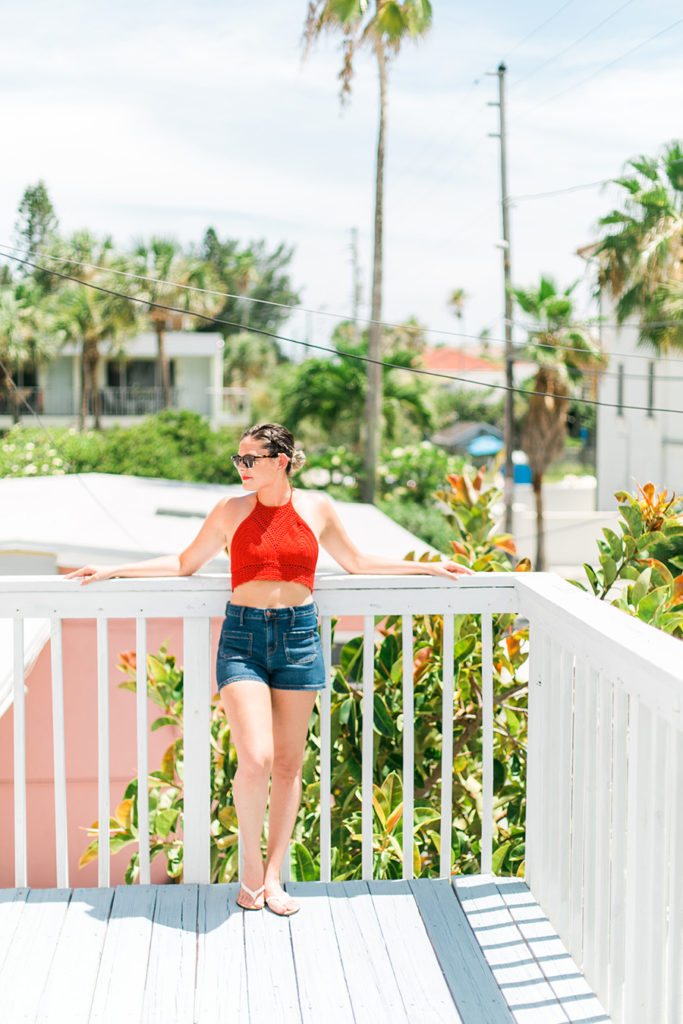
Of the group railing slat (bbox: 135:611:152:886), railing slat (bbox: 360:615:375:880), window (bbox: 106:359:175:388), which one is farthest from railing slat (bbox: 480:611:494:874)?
window (bbox: 106:359:175:388)

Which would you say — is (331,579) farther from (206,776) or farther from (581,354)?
(581,354)

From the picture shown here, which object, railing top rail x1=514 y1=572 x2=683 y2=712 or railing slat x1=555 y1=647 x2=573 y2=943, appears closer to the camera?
railing top rail x1=514 y1=572 x2=683 y2=712

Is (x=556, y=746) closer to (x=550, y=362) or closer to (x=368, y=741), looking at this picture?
(x=368, y=741)

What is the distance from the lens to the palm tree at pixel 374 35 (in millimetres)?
21250

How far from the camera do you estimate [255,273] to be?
2072 inches

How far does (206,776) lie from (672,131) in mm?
28378

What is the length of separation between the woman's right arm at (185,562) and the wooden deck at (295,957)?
78 cm

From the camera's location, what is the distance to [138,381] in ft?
122

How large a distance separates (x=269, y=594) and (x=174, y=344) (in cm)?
3484

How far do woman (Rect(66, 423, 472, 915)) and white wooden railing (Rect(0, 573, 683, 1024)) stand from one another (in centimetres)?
14

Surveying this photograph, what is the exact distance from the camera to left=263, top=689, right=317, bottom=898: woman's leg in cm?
275

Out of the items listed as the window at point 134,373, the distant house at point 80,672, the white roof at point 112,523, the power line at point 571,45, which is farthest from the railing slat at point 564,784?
the window at point 134,373

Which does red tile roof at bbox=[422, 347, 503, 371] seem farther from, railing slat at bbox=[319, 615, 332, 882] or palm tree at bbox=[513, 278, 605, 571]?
railing slat at bbox=[319, 615, 332, 882]

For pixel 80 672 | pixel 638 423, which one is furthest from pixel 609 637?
pixel 638 423
